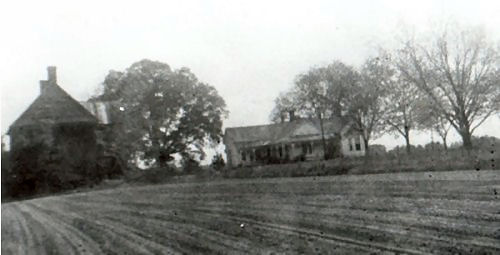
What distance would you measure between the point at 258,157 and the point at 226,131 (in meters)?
4.81

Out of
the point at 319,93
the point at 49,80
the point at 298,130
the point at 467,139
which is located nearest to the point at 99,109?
the point at 49,80

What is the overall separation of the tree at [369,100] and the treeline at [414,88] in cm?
Result: 2

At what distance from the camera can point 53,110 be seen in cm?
671

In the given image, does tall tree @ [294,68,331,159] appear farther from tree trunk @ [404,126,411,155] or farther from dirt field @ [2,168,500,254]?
tree trunk @ [404,126,411,155]

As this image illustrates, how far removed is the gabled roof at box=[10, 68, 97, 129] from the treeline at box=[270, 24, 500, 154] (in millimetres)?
2578

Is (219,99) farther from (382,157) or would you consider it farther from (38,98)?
(382,157)

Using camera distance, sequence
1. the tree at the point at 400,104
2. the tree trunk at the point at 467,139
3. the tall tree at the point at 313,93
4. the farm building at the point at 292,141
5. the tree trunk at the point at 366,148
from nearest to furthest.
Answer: the tall tree at the point at 313,93
the tree trunk at the point at 467,139
the farm building at the point at 292,141
the tree at the point at 400,104
the tree trunk at the point at 366,148

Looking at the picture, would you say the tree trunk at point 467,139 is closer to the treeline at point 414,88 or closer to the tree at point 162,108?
the treeline at point 414,88

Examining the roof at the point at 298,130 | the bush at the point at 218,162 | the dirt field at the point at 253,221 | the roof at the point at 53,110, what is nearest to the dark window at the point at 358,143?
the roof at the point at 298,130

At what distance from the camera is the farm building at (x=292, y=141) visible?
380 inches

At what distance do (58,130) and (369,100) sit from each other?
25.0ft

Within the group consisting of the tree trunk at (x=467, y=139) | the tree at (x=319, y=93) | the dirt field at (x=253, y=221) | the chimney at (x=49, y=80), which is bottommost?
the dirt field at (x=253, y=221)

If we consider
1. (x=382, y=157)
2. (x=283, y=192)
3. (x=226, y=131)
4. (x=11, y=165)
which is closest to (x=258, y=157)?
(x=382, y=157)

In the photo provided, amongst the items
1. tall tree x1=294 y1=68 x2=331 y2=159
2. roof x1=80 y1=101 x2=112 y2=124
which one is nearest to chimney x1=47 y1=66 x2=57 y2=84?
roof x1=80 y1=101 x2=112 y2=124
